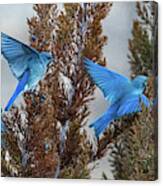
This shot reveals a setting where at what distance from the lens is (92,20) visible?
234 cm

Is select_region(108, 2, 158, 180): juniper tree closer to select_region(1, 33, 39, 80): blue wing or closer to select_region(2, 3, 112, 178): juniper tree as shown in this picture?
select_region(2, 3, 112, 178): juniper tree

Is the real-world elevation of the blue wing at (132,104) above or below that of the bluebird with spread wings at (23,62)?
below

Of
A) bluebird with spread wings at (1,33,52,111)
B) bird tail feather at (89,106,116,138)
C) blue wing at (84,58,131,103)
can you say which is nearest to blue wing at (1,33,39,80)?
bluebird with spread wings at (1,33,52,111)

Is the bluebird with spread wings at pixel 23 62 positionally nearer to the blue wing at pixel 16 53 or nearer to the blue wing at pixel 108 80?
the blue wing at pixel 16 53

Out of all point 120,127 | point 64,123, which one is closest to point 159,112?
point 120,127

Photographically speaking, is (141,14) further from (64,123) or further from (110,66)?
(64,123)

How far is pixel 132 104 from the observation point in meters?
2.31

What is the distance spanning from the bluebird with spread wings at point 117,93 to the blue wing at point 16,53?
24cm

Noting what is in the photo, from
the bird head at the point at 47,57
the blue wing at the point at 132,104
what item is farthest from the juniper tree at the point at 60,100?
the blue wing at the point at 132,104

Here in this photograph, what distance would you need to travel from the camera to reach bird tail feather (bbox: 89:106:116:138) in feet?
7.62

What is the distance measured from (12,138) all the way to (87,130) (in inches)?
11.0

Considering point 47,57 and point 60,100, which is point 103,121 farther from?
point 47,57

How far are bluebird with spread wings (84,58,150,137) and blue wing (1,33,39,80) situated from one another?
244mm

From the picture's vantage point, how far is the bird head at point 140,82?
7.55 feet
